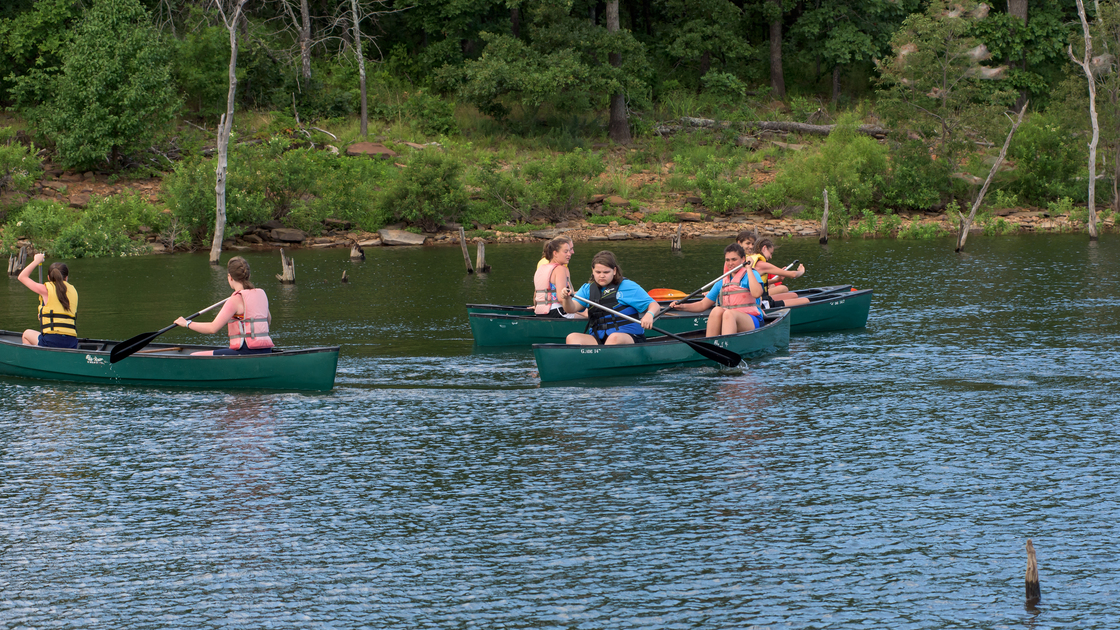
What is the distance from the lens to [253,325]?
12.4 meters

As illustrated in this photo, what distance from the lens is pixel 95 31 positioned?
35.0m

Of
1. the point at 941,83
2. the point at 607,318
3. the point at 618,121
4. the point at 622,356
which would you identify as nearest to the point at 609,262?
the point at 607,318

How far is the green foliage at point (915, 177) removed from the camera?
37.2 meters

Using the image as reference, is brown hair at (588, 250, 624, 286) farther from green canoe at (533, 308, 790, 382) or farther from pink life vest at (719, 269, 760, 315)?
pink life vest at (719, 269, 760, 315)

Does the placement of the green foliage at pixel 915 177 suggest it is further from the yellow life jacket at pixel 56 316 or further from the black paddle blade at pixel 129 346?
the yellow life jacket at pixel 56 316

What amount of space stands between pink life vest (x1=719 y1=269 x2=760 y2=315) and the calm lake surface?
0.84 metres

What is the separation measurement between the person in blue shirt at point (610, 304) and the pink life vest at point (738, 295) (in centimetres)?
138

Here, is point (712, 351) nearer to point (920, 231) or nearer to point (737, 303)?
point (737, 303)

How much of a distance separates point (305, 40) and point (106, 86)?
7747 millimetres

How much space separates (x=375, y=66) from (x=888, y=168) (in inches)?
812

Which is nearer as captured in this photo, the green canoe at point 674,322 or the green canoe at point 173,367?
the green canoe at point 173,367

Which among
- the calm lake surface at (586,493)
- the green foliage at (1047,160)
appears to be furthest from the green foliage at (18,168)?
the green foliage at (1047,160)

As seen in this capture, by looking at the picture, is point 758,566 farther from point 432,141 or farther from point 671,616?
point 432,141

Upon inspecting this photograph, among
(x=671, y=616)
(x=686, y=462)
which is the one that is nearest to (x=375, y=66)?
(x=686, y=462)
